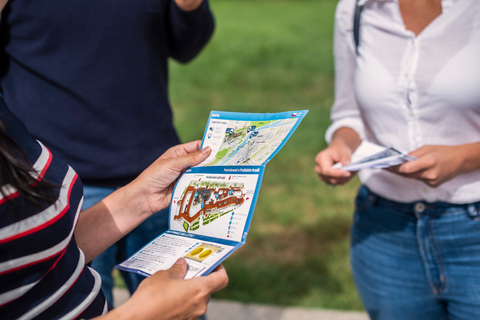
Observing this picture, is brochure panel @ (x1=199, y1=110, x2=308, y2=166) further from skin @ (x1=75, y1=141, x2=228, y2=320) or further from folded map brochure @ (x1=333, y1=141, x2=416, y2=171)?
folded map brochure @ (x1=333, y1=141, x2=416, y2=171)

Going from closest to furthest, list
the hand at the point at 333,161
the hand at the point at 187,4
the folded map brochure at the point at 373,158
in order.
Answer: the folded map brochure at the point at 373,158 < the hand at the point at 333,161 < the hand at the point at 187,4

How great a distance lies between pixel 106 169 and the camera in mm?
1728

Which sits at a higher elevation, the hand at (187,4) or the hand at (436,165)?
the hand at (187,4)

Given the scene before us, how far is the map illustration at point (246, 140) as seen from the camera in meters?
1.21

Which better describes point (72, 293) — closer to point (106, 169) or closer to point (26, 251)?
point (26, 251)

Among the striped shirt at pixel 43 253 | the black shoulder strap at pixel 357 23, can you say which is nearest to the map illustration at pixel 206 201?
the striped shirt at pixel 43 253

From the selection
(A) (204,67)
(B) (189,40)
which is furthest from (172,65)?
(B) (189,40)

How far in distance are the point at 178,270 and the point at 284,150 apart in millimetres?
3811

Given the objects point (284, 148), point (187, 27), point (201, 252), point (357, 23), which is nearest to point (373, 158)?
point (357, 23)

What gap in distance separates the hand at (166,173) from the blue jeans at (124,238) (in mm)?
443

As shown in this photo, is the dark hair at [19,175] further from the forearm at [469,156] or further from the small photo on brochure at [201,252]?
the forearm at [469,156]

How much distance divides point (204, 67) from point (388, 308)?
21.3 feet

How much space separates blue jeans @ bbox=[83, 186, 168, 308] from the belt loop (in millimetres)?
1049

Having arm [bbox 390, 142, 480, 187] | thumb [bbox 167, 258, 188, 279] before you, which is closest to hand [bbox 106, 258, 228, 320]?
thumb [bbox 167, 258, 188, 279]
